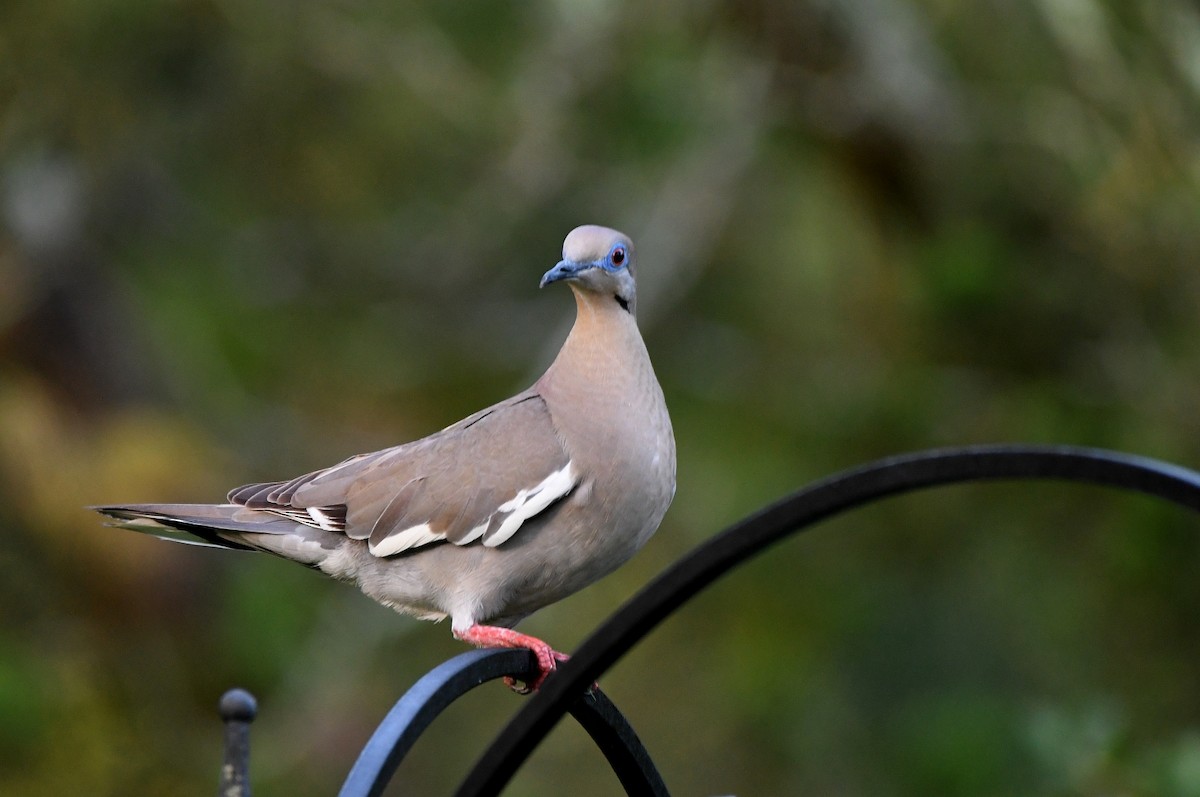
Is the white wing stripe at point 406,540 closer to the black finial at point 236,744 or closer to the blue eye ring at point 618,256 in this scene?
the blue eye ring at point 618,256

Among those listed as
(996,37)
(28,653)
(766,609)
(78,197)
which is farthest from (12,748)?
(996,37)

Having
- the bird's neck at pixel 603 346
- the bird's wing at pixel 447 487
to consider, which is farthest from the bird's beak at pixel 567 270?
the bird's wing at pixel 447 487

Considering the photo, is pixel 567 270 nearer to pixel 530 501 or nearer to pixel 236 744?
pixel 530 501

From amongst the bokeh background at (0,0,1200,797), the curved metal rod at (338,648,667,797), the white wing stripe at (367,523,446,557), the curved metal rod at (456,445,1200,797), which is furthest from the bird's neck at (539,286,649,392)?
the bokeh background at (0,0,1200,797)

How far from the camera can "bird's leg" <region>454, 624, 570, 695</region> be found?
6.36ft

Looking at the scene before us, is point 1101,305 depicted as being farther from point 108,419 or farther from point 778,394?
point 108,419

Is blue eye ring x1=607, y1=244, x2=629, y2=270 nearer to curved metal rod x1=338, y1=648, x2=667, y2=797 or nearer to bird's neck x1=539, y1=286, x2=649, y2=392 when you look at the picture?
bird's neck x1=539, y1=286, x2=649, y2=392

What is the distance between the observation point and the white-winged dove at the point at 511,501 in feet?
6.45

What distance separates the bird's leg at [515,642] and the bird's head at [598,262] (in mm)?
494

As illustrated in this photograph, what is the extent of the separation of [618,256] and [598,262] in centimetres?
6

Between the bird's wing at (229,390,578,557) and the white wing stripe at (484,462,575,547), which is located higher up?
the bird's wing at (229,390,578,557)

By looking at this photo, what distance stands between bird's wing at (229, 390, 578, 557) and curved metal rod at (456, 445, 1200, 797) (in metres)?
0.66

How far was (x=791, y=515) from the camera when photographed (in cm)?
121

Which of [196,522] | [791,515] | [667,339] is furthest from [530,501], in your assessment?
[667,339]
